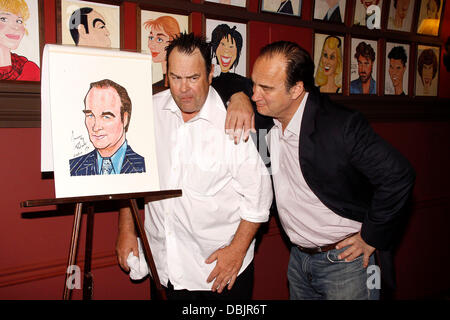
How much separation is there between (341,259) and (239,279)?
1.75 ft

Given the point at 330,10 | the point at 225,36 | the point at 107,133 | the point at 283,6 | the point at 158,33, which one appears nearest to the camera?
the point at 107,133

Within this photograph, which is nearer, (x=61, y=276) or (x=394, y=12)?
(x=61, y=276)

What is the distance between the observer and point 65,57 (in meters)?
1.50

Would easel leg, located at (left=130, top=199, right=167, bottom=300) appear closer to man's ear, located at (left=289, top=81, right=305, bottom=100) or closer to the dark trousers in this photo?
the dark trousers

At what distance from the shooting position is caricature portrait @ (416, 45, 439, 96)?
132 inches

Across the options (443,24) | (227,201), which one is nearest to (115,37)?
(227,201)

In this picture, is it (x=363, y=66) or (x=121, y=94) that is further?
(x=363, y=66)

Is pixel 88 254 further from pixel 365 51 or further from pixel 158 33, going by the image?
pixel 365 51

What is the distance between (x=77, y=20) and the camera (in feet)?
6.27

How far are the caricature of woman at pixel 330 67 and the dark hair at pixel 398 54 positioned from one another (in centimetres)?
59

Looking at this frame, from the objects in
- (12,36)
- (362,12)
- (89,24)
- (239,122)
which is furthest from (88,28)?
(362,12)

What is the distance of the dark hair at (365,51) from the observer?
3.01 meters

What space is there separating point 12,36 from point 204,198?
1.18m
